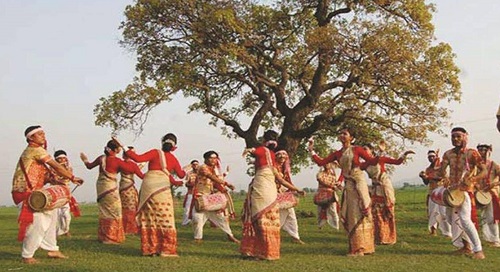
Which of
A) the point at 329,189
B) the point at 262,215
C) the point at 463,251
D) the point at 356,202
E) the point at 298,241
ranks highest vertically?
the point at 329,189

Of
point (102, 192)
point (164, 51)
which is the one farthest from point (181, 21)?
point (102, 192)

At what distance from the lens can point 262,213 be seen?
9281 millimetres

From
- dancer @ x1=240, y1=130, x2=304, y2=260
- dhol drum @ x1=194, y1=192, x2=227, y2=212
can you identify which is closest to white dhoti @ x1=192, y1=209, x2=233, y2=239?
dhol drum @ x1=194, y1=192, x2=227, y2=212

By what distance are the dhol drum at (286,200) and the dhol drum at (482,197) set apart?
3.44m

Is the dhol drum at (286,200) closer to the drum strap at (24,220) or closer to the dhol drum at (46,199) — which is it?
the dhol drum at (46,199)

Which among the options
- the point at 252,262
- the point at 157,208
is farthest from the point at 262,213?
the point at 157,208

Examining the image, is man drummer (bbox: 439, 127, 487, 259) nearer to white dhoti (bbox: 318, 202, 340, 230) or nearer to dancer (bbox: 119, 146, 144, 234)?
white dhoti (bbox: 318, 202, 340, 230)

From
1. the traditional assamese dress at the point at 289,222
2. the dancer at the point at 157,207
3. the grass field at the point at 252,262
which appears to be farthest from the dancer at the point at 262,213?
the traditional assamese dress at the point at 289,222

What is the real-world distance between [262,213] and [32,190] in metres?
3.42

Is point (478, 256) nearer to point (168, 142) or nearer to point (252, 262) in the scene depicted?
point (252, 262)

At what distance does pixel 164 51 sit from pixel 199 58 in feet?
3.60

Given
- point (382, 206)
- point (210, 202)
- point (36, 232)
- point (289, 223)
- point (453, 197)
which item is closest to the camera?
point (36, 232)

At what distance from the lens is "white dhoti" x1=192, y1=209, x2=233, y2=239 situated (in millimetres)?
11742

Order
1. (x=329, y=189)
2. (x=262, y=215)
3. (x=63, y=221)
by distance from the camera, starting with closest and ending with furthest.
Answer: (x=262, y=215), (x=63, y=221), (x=329, y=189)
